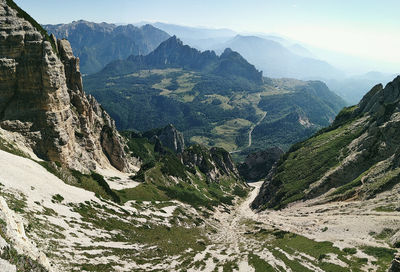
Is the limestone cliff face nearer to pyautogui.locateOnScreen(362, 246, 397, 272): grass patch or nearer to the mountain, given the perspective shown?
the mountain

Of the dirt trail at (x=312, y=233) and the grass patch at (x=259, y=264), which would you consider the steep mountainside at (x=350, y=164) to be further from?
the grass patch at (x=259, y=264)

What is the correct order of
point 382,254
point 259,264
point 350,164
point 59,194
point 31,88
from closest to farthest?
point 382,254 → point 59,194 → point 259,264 → point 31,88 → point 350,164

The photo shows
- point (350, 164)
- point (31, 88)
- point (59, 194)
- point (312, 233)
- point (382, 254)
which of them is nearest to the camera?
point (382, 254)

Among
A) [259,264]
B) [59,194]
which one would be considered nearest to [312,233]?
[259,264]

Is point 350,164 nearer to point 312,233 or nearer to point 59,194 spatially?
point 312,233

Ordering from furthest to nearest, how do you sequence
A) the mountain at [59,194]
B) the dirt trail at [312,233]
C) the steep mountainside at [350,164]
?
the steep mountainside at [350,164] < the dirt trail at [312,233] < the mountain at [59,194]

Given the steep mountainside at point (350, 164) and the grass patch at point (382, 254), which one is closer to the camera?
the grass patch at point (382, 254)

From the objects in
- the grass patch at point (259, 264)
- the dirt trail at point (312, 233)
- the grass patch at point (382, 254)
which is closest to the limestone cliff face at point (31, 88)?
the dirt trail at point (312, 233)

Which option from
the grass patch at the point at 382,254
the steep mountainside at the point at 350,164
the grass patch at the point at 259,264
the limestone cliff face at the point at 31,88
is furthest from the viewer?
the steep mountainside at the point at 350,164

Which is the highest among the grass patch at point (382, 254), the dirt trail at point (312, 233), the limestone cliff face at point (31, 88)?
the limestone cliff face at point (31, 88)

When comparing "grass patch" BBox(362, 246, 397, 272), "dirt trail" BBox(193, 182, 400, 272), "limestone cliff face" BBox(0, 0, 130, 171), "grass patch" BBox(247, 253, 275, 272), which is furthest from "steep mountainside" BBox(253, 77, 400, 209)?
"limestone cliff face" BBox(0, 0, 130, 171)
